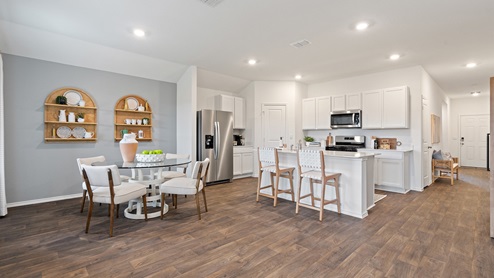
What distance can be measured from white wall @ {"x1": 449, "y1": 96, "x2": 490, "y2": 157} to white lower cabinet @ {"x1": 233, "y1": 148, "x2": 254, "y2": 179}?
804cm

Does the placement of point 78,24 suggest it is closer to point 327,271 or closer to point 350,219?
point 327,271

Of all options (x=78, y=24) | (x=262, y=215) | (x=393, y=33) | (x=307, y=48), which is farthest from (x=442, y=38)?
(x=78, y=24)

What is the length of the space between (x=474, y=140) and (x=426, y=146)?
5.31 m

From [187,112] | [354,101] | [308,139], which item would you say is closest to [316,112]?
[308,139]

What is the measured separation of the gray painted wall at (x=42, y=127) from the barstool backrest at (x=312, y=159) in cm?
376

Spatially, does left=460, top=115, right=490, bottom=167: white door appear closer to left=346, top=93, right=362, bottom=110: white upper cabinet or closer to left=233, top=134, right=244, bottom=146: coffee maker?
left=346, top=93, right=362, bottom=110: white upper cabinet

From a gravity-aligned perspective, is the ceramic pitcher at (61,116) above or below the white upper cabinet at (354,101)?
below

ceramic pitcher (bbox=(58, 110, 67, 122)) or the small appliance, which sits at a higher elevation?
ceramic pitcher (bbox=(58, 110, 67, 122))

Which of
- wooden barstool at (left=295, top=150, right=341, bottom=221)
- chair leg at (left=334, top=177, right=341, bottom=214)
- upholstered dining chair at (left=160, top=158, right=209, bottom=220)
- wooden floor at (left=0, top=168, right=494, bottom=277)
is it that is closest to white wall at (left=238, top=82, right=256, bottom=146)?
wooden floor at (left=0, top=168, right=494, bottom=277)

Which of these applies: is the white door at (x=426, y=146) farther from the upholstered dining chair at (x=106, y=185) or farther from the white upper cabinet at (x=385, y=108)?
the upholstered dining chair at (x=106, y=185)

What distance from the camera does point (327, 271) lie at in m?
2.04

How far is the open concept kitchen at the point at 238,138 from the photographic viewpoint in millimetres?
2412

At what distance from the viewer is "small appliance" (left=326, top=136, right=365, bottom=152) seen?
217 inches

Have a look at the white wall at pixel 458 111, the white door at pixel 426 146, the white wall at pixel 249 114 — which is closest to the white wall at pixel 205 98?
the white wall at pixel 249 114
